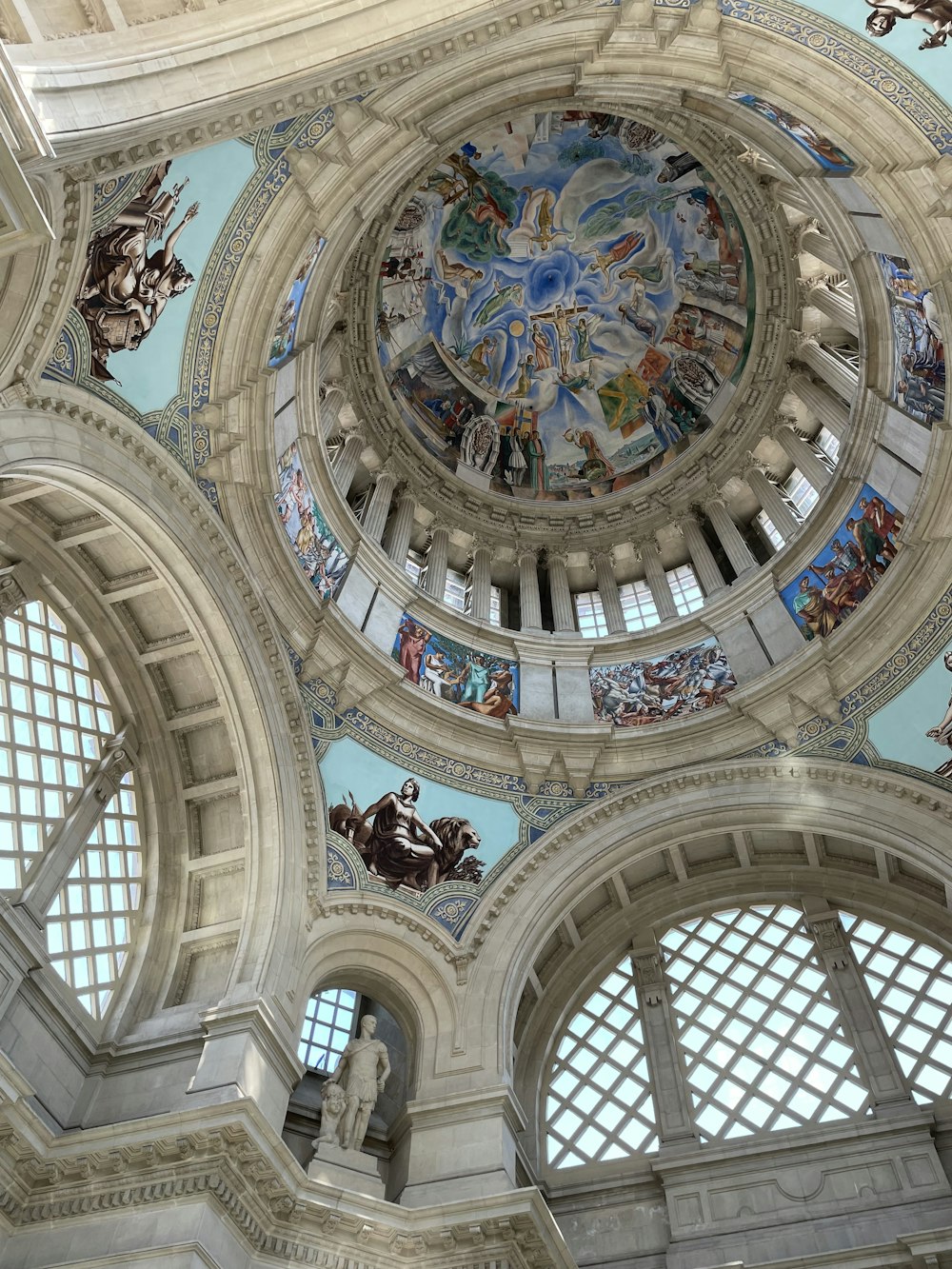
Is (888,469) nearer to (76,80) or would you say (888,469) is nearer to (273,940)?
(273,940)

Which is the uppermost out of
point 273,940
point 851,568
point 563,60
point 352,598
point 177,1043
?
point 563,60

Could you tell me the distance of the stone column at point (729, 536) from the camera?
799 inches

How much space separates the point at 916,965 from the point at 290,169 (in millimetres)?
13544

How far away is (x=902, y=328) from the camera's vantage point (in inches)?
653

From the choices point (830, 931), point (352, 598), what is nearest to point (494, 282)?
point (352, 598)

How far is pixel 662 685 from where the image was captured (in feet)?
62.4

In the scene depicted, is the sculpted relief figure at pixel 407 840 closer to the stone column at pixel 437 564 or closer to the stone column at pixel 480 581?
the stone column at pixel 480 581

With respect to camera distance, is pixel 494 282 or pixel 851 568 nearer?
pixel 851 568

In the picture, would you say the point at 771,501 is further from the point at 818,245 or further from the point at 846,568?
the point at 818,245

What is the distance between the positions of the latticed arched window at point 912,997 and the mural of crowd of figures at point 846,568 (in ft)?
15.1

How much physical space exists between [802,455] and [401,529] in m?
7.44

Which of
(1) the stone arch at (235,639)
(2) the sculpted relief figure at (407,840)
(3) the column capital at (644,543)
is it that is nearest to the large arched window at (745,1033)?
(2) the sculpted relief figure at (407,840)

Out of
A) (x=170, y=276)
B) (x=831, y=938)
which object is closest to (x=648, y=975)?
(x=831, y=938)

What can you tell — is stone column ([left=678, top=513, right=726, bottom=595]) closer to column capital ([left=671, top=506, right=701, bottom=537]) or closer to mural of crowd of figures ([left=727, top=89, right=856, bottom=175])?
column capital ([left=671, top=506, right=701, bottom=537])
